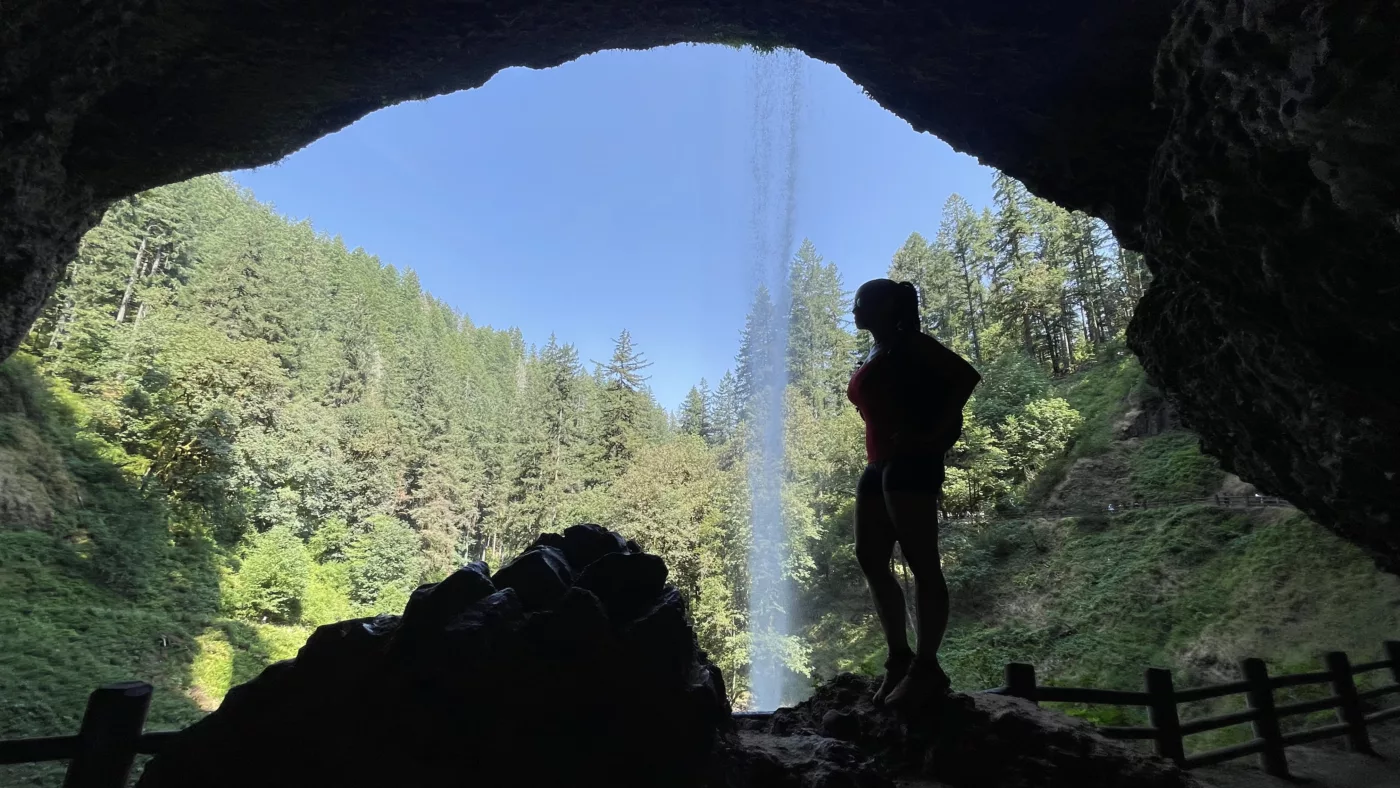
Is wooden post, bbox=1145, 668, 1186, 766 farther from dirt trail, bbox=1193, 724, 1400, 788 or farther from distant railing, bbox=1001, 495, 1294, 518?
distant railing, bbox=1001, 495, 1294, 518

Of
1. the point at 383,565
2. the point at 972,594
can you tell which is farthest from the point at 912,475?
the point at 383,565

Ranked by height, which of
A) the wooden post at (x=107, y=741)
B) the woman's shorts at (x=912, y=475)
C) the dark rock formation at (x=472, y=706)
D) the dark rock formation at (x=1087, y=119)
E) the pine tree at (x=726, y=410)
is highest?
the pine tree at (x=726, y=410)

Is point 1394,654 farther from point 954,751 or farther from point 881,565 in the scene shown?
point 881,565

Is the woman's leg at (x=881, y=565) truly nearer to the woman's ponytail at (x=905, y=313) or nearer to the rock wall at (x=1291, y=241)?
the woman's ponytail at (x=905, y=313)

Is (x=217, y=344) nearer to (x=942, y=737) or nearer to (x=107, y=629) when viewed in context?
(x=107, y=629)

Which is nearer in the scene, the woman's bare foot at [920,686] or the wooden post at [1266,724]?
the woman's bare foot at [920,686]

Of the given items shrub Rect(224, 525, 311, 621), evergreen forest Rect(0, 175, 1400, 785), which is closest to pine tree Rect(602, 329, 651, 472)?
evergreen forest Rect(0, 175, 1400, 785)

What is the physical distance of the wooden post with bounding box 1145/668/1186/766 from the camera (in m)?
3.83

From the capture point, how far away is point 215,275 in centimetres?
2603

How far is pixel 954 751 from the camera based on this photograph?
2.58 m

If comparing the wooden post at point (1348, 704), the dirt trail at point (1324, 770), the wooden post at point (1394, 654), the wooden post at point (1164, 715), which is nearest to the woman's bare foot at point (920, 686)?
the wooden post at point (1164, 715)

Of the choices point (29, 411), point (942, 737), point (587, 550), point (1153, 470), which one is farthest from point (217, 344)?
point (1153, 470)

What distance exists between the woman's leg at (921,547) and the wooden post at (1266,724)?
356 cm

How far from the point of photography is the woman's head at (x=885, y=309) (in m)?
2.93
